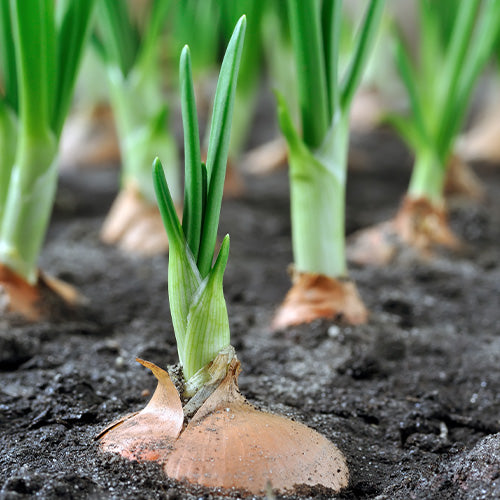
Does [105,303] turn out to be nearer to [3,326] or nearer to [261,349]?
[3,326]

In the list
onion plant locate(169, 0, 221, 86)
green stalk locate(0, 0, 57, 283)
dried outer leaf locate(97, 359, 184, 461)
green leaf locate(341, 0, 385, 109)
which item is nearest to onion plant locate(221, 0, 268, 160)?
onion plant locate(169, 0, 221, 86)

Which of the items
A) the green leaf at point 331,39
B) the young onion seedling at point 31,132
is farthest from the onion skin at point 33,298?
the green leaf at point 331,39

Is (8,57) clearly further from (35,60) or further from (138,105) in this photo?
(138,105)

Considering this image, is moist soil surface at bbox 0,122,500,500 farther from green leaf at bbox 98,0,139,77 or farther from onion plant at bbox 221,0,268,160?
green leaf at bbox 98,0,139,77

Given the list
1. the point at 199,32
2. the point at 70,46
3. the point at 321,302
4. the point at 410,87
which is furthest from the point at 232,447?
the point at 199,32

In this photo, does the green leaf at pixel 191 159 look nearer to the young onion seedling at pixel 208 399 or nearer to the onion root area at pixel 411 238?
the young onion seedling at pixel 208 399

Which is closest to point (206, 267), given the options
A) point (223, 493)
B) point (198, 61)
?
point (223, 493)
